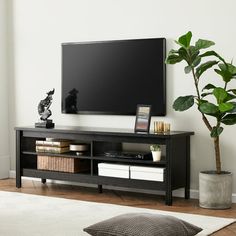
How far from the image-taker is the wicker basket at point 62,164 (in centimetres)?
607

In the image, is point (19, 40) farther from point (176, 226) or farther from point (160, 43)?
point (176, 226)

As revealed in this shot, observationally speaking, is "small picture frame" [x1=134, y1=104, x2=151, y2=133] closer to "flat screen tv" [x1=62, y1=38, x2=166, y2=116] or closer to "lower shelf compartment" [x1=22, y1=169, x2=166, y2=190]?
"flat screen tv" [x1=62, y1=38, x2=166, y2=116]

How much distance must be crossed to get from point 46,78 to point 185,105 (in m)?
2.03

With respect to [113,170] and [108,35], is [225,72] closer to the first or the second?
[113,170]

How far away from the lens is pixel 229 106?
499 centimetres

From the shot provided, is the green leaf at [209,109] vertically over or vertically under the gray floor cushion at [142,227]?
over

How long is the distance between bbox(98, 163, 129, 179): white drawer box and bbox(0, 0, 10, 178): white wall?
1654mm

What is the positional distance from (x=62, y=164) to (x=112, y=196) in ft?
2.03

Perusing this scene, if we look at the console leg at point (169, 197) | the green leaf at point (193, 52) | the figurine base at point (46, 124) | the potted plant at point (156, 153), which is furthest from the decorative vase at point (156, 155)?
the figurine base at point (46, 124)

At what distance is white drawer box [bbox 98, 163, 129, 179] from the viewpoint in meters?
5.71

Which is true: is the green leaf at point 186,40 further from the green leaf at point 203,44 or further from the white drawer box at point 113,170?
the white drawer box at point 113,170

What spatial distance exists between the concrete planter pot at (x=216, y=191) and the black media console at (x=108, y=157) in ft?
1.04

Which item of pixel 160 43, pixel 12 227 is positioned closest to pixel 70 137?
pixel 160 43

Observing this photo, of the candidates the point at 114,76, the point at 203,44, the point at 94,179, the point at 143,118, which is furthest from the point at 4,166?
the point at 203,44
